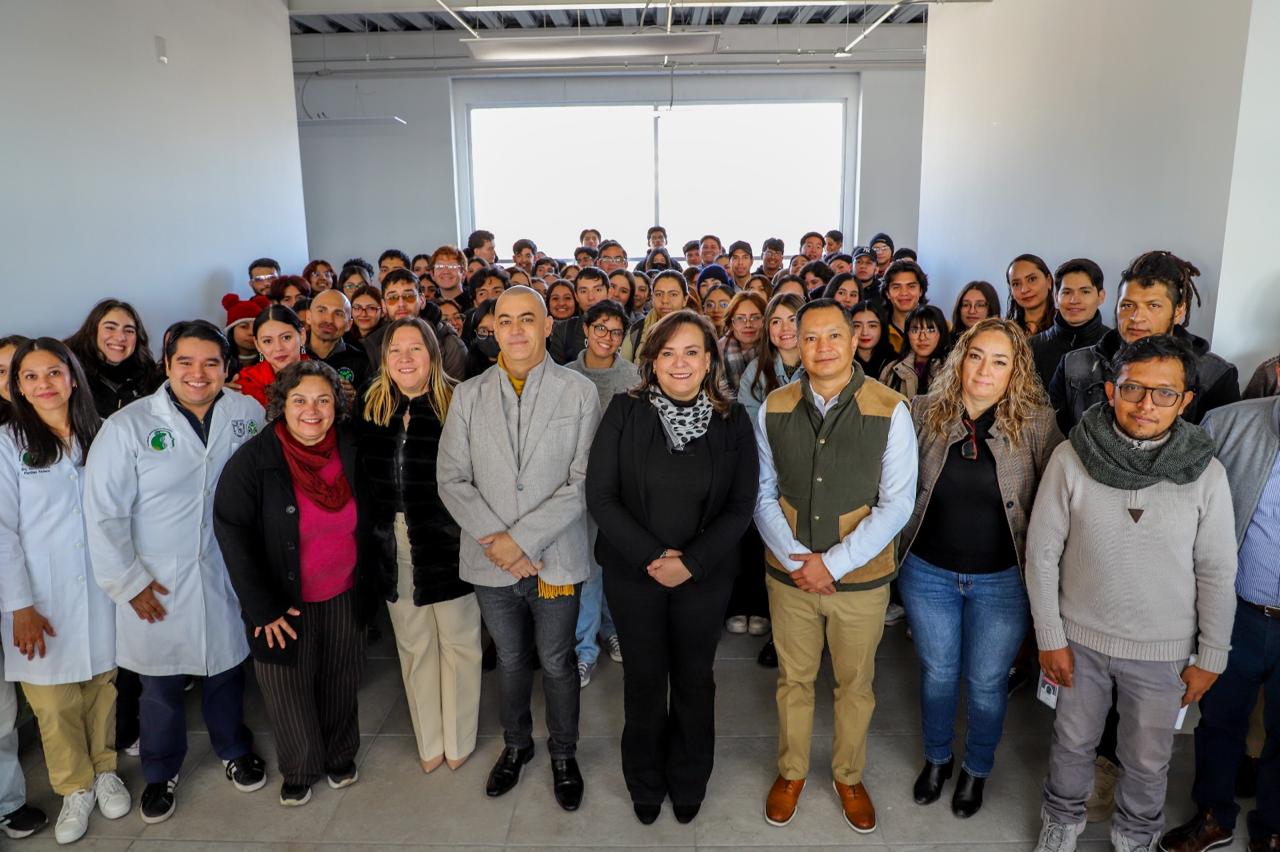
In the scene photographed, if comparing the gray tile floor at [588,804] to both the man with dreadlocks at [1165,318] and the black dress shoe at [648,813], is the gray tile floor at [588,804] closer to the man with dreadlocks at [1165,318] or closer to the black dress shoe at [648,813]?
the black dress shoe at [648,813]

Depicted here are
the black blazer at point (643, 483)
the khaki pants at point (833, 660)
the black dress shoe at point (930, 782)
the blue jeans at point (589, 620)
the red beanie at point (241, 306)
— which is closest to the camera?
the black blazer at point (643, 483)

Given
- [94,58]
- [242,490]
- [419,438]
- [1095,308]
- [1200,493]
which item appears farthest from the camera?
[94,58]

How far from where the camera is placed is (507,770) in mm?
2996

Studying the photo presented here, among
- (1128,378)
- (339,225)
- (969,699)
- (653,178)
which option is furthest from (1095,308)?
(339,225)

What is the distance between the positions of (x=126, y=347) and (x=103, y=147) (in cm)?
275

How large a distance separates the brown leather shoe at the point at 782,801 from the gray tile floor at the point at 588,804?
3cm

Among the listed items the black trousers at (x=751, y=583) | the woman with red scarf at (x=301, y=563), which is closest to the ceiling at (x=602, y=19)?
the black trousers at (x=751, y=583)

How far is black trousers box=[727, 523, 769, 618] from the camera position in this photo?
13.1ft

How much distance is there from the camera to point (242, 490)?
2666mm

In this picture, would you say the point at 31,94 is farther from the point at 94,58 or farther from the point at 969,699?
the point at 969,699

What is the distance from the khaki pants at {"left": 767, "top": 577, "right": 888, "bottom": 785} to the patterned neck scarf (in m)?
0.60

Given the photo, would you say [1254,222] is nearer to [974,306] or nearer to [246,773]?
[974,306]

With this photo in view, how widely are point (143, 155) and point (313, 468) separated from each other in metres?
4.68

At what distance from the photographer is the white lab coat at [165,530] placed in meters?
2.67
